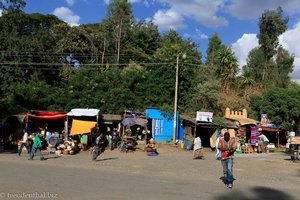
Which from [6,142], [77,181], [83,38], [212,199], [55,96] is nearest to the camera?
[212,199]

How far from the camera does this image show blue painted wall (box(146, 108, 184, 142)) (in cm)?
3278

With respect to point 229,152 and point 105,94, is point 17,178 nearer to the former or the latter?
point 229,152

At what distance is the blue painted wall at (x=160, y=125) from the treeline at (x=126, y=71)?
929 mm

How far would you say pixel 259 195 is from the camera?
10.3 m

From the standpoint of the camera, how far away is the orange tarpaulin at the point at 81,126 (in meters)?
27.3

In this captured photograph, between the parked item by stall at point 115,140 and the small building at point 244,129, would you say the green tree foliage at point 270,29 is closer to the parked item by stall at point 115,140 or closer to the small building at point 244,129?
the small building at point 244,129

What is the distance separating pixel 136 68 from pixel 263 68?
2186 cm

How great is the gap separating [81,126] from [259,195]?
19.2m

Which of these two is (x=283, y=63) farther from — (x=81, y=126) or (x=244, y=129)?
(x=81, y=126)

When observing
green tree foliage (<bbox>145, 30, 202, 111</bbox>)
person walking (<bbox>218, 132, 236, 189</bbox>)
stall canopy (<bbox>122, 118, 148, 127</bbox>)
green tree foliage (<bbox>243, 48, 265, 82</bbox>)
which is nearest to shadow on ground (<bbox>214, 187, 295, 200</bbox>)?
person walking (<bbox>218, 132, 236, 189</bbox>)

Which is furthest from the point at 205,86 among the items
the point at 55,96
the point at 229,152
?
the point at 229,152

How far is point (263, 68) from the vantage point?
5109 centimetres

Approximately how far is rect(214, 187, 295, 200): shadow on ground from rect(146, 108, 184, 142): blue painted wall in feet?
70.3

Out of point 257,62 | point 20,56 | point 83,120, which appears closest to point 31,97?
point 83,120
